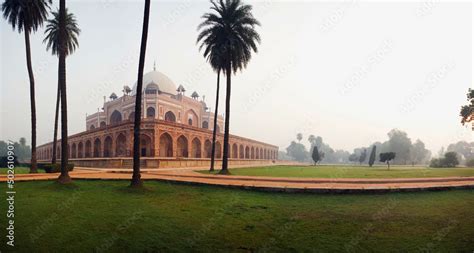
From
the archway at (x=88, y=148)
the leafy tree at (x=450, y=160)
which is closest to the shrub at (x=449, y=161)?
the leafy tree at (x=450, y=160)

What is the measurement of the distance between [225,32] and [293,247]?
18061 millimetres

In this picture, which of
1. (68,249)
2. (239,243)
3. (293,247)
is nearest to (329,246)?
(293,247)

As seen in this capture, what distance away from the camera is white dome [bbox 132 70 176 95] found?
5553 cm

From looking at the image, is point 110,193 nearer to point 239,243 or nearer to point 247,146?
point 239,243

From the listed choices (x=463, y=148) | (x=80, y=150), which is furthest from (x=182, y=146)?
(x=463, y=148)

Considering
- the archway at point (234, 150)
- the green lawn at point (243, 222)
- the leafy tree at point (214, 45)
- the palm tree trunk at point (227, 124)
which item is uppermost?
the leafy tree at point (214, 45)

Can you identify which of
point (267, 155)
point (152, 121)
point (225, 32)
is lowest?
point (267, 155)

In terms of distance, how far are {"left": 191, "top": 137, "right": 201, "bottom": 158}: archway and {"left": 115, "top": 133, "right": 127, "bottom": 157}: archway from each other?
9.83m

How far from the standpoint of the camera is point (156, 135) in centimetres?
3472

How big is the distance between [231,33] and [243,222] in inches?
660

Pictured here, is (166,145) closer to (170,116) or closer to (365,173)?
(170,116)

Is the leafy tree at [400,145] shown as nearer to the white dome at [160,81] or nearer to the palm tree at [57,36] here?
the white dome at [160,81]

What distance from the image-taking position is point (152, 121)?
34750 mm

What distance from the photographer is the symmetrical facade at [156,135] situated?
34.4 m
